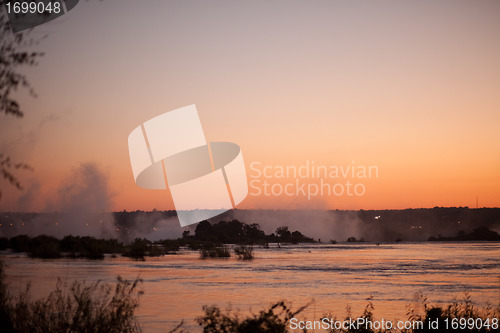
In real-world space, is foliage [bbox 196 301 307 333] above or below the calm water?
above

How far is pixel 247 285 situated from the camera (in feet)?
89.7

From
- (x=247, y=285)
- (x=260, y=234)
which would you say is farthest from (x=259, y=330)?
(x=260, y=234)

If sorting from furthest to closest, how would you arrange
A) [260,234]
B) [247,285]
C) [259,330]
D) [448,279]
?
[260,234] < [448,279] < [247,285] < [259,330]

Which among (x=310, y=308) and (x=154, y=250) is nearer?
(x=310, y=308)

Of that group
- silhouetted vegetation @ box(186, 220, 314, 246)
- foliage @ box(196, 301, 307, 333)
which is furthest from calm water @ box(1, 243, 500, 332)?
silhouetted vegetation @ box(186, 220, 314, 246)

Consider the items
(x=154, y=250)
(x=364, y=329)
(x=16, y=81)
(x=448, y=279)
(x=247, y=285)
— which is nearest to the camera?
(x=16, y=81)

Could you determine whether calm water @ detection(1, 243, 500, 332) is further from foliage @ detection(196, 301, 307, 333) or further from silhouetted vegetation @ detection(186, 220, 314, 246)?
silhouetted vegetation @ detection(186, 220, 314, 246)

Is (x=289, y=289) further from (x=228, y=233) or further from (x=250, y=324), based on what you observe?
(x=228, y=233)

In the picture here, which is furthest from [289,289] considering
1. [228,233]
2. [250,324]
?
[228,233]

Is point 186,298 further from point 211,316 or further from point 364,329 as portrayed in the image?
point 211,316

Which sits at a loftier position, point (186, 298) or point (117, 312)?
point (117, 312)

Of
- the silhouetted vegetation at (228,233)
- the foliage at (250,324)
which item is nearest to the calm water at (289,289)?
the foliage at (250,324)

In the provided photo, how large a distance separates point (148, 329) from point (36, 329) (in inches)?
238

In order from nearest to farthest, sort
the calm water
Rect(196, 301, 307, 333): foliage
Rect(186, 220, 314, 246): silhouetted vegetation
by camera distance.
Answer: Rect(196, 301, 307, 333): foliage < the calm water < Rect(186, 220, 314, 246): silhouetted vegetation
